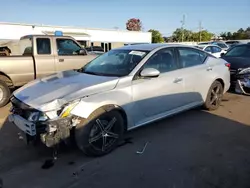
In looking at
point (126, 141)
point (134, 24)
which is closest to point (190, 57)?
point (126, 141)

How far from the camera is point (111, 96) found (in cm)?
381

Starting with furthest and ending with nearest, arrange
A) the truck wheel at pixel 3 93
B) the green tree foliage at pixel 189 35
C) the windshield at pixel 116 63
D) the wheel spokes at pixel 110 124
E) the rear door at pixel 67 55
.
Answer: the green tree foliage at pixel 189 35, the rear door at pixel 67 55, the truck wheel at pixel 3 93, the windshield at pixel 116 63, the wheel spokes at pixel 110 124

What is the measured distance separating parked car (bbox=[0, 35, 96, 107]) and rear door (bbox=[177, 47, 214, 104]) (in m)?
3.75

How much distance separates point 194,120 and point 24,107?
132 inches

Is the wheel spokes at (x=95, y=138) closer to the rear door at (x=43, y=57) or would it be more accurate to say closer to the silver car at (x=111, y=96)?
the silver car at (x=111, y=96)

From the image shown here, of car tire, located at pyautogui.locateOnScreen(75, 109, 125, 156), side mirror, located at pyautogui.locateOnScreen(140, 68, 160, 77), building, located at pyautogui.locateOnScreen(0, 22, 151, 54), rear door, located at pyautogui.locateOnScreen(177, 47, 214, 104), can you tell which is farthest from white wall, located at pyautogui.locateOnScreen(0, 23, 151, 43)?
car tire, located at pyautogui.locateOnScreen(75, 109, 125, 156)

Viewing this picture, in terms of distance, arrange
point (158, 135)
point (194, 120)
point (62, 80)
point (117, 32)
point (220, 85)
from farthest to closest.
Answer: point (117, 32)
point (220, 85)
point (194, 120)
point (158, 135)
point (62, 80)

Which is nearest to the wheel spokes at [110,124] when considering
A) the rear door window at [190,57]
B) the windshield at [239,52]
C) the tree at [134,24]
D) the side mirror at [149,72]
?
the side mirror at [149,72]

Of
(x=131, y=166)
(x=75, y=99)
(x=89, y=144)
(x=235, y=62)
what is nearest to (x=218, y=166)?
(x=131, y=166)

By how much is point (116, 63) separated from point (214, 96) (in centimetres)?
262

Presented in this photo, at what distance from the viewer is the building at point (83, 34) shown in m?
28.0

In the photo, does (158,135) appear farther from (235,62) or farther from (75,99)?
(235,62)

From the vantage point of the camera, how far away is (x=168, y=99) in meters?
4.67

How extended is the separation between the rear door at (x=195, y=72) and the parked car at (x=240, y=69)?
1.99m
